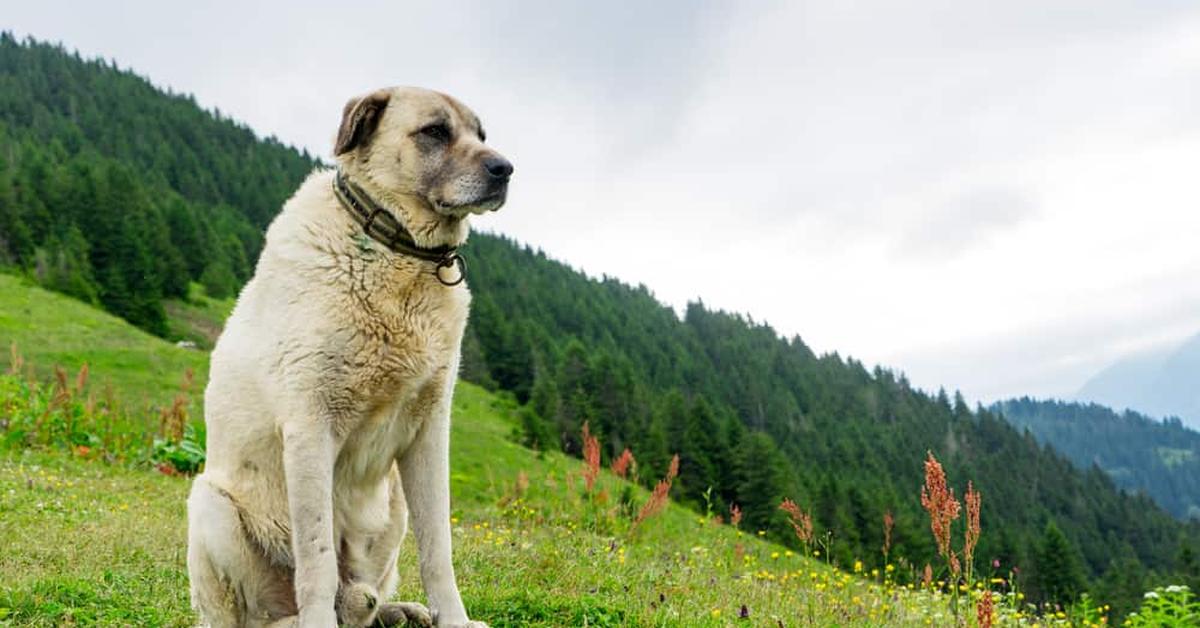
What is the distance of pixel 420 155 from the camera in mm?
3904

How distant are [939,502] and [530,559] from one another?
4.26 meters

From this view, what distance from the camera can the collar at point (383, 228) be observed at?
3842 mm

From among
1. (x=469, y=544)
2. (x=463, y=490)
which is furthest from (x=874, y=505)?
(x=469, y=544)

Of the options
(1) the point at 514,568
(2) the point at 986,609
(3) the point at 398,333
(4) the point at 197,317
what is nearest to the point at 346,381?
(3) the point at 398,333

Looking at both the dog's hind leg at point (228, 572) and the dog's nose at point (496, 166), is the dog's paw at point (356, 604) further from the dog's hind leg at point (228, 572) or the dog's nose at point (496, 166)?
the dog's nose at point (496, 166)

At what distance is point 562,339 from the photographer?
131m

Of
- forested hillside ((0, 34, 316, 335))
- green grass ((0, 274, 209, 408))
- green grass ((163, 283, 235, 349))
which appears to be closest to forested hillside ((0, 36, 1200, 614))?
forested hillside ((0, 34, 316, 335))

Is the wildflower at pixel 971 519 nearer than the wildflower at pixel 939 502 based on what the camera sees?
Yes

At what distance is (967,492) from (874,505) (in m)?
80.3

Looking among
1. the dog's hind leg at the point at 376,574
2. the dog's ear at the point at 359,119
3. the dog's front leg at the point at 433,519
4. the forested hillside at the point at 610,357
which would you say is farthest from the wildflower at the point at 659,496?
the forested hillside at the point at 610,357

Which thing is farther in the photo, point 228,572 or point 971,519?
point 228,572

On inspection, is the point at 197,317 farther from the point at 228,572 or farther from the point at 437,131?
the point at 437,131

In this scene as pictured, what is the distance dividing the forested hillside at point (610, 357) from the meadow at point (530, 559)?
1677 cm

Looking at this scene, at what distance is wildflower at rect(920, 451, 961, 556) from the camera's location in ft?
10.6
